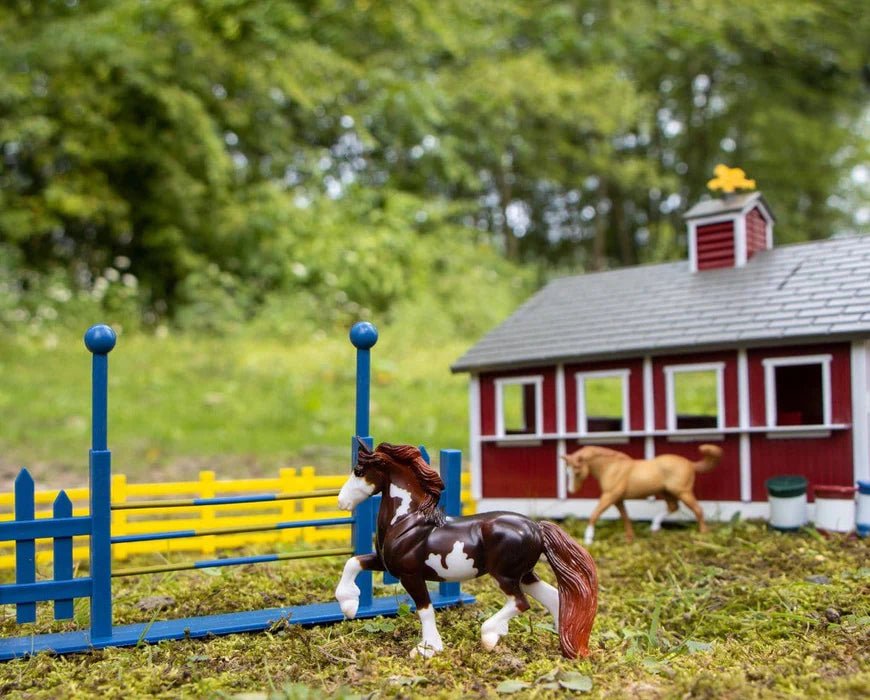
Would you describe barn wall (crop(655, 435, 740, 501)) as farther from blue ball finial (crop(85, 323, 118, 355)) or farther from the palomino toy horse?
blue ball finial (crop(85, 323, 118, 355))

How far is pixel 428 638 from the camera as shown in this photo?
4922mm

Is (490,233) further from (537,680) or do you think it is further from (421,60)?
(537,680)

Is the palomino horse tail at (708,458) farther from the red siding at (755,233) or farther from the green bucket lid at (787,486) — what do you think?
the red siding at (755,233)

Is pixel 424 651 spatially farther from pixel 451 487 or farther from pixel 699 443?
pixel 699 443

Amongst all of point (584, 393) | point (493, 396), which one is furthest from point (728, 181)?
point (493, 396)

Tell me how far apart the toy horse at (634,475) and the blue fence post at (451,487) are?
232cm

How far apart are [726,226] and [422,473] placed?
6397 millimetres

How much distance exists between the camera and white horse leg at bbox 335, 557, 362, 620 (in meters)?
4.96

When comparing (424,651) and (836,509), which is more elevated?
(836,509)

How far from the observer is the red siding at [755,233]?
32.6ft

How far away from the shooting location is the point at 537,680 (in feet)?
14.7

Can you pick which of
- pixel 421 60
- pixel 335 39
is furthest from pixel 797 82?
pixel 335 39

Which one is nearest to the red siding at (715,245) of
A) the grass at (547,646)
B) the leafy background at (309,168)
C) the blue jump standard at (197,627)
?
the grass at (547,646)

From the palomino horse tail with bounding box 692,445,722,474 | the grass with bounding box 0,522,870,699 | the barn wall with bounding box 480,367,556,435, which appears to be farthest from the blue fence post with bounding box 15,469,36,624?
the palomino horse tail with bounding box 692,445,722,474
